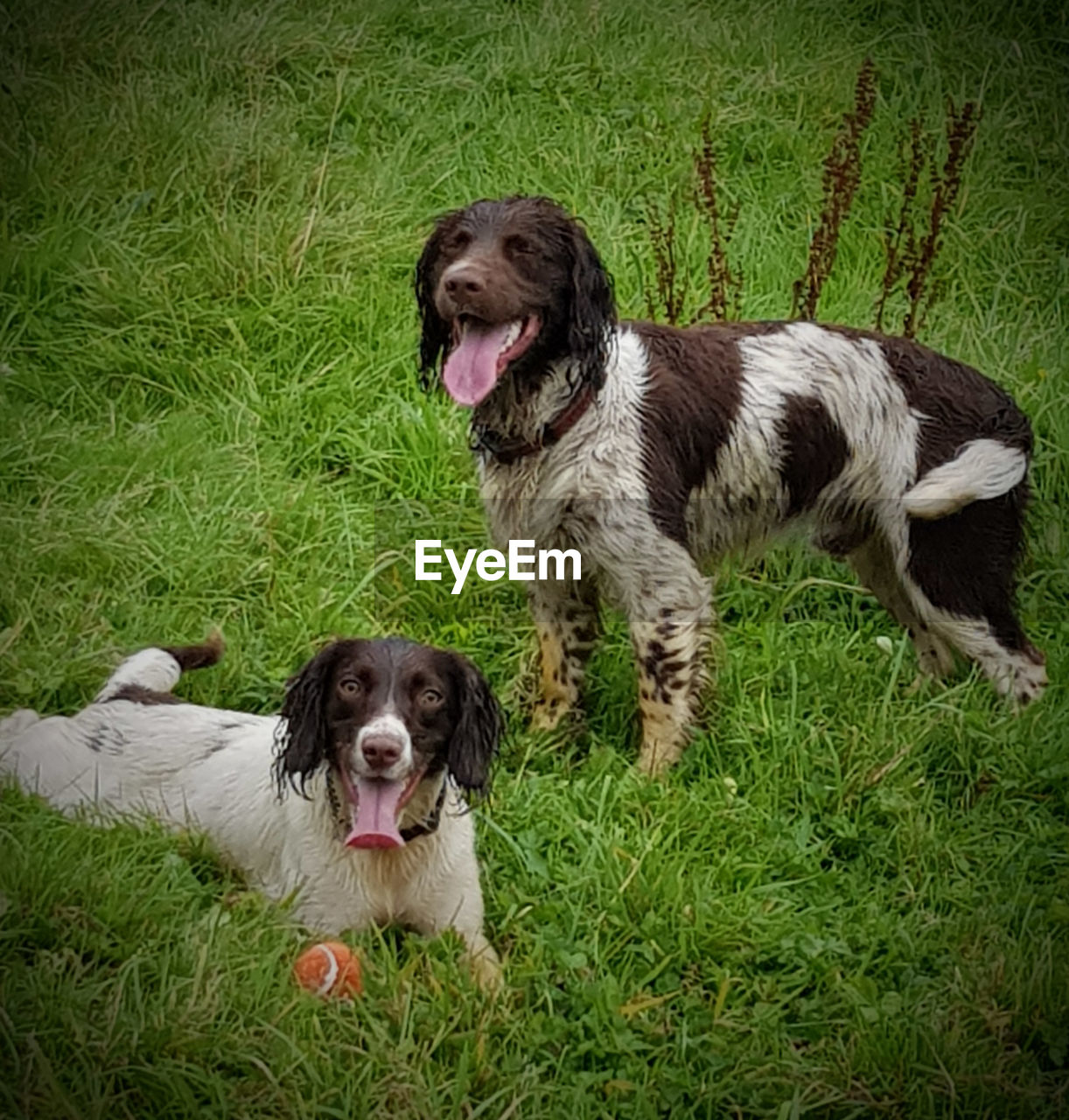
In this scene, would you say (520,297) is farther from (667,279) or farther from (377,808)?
(667,279)

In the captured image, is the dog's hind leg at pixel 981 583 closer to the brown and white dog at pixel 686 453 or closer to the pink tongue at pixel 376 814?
the brown and white dog at pixel 686 453

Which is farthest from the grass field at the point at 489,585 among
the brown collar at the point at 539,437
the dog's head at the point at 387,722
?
the brown collar at the point at 539,437

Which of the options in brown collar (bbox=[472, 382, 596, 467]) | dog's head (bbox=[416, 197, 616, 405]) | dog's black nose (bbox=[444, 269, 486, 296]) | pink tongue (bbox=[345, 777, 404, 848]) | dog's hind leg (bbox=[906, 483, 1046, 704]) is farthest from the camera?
dog's hind leg (bbox=[906, 483, 1046, 704])

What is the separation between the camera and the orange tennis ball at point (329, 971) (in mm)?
3162

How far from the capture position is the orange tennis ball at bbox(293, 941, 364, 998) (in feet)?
10.4

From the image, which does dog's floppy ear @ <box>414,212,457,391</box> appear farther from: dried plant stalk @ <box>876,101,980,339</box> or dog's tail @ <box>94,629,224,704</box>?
dried plant stalk @ <box>876,101,980,339</box>

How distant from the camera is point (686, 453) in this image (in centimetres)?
412

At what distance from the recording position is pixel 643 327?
421 centimetres

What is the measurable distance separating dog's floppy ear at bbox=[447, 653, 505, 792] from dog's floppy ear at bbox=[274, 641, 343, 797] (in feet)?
0.74

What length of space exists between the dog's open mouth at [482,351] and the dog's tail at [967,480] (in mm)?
1000

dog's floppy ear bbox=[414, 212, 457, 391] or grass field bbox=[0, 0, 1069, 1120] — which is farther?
dog's floppy ear bbox=[414, 212, 457, 391]

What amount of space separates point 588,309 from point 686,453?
1.37 feet

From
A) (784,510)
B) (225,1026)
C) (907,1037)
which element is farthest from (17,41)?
(907,1037)
